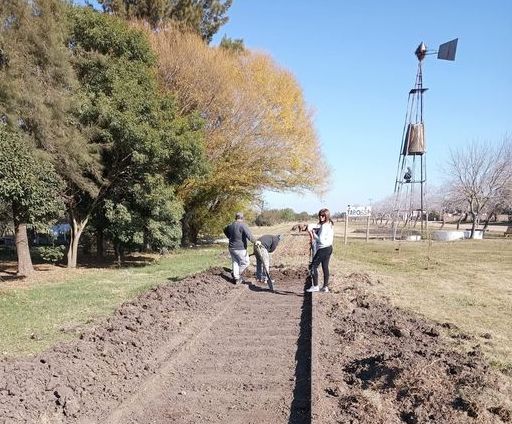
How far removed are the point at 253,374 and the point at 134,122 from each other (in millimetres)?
12540

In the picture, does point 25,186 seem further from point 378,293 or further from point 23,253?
point 378,293

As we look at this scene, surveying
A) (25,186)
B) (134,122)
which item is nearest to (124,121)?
(134,122)

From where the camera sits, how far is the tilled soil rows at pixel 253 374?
4.30m

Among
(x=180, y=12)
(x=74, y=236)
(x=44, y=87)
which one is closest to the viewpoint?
(x=44, y=87)

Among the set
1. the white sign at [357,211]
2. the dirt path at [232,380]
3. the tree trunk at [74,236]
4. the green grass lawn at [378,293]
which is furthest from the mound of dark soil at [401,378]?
the white sign at [357,211]

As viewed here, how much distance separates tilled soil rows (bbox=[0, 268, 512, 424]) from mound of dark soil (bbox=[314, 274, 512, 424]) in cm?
1

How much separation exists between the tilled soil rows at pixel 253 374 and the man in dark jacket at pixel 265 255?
105 inches

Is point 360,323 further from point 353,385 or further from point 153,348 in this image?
point 153,348

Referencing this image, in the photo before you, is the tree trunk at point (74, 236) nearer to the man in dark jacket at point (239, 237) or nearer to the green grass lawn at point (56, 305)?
the green grass lawn at point (56, 305)

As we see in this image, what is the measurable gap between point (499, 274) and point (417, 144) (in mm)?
11184

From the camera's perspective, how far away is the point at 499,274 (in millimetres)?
14492

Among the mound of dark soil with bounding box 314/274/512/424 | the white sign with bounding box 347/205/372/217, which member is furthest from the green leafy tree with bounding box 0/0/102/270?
the white sign with bounding box 347/205/372/217

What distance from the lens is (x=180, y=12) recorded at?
1064 inches

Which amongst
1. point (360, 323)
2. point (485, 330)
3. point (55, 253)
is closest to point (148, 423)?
point (360, 323)
